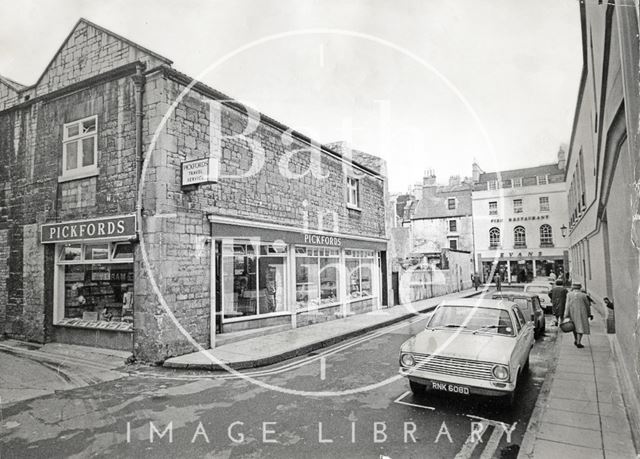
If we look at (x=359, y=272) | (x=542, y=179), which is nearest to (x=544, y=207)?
(x=542, y=179)

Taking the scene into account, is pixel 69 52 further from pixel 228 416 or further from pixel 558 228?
pixel 558 228

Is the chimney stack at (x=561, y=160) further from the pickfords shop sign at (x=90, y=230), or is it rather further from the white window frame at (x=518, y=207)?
the pickfords shop sign at (x=90, y=230)

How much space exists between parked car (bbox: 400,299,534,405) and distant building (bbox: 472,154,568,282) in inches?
1446

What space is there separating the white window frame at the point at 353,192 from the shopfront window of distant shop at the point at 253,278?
219 inches

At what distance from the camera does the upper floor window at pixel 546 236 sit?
39.5 metres

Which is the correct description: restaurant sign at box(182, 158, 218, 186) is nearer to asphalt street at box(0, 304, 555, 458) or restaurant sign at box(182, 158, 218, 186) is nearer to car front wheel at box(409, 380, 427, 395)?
asphalt street at box(0, 304, 555, 458)

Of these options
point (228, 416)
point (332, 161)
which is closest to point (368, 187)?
point (332, 161)

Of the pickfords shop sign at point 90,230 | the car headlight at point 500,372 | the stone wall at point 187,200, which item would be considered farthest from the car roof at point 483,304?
the pickfords shop sign at point 90,230

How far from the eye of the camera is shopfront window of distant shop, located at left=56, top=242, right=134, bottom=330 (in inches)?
372

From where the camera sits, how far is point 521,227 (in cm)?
4128

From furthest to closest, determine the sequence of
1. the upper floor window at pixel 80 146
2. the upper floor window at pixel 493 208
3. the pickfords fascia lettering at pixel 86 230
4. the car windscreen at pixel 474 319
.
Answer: the upper floor window at pixel 493 208, the upper floor window at pixel 80 146, the pickfords fascia lettering at pixel 86 230, the car windscreen at pixel 474 319

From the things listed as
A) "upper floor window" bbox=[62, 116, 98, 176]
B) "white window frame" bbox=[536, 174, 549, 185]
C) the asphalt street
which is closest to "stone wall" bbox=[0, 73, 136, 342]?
"upper floor window" bbox=[62, 116, 98, 176]

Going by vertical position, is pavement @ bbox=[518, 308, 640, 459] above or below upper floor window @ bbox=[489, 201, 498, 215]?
below

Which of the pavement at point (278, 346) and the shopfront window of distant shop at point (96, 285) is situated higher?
the shopfront window of distant shop at point (96, 285)
